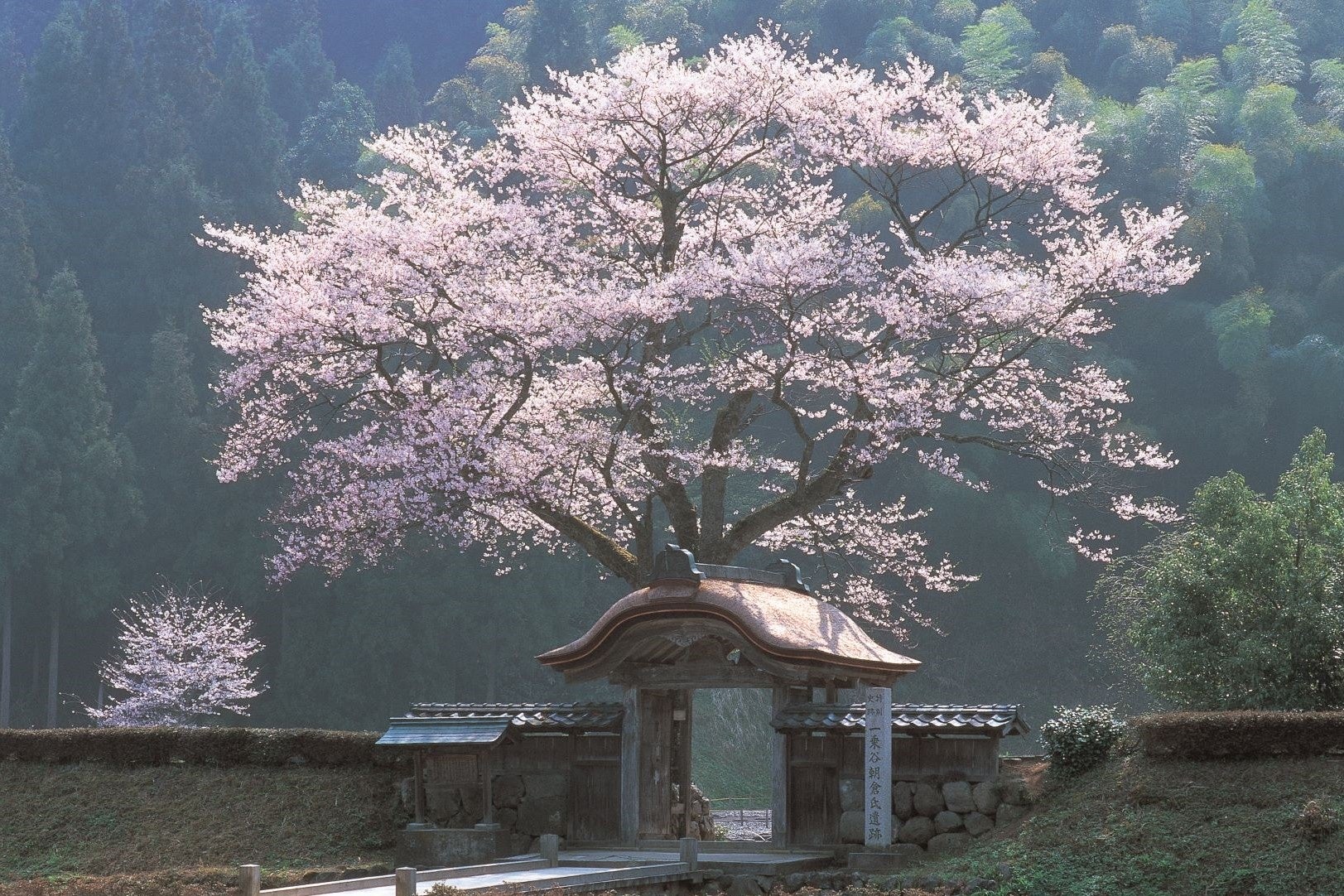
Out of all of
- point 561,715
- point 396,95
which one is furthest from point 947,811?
point 396,95

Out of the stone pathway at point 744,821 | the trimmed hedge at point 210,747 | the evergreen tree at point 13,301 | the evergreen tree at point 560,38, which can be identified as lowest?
the stone pathway at point 744,821

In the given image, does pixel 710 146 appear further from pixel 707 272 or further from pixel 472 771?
pixel 472 771

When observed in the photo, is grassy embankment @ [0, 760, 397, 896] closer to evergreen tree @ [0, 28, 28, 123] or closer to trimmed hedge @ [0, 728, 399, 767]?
trimmed hedge @ [0, 728, 399, 767]

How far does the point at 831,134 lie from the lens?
63.2 feet

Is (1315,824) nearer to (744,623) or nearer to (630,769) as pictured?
(744,623)

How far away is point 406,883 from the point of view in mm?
10773

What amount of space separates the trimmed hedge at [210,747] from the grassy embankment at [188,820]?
0.42 feet

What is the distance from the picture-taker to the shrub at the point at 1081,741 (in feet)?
47.3

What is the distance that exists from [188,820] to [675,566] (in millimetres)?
6035

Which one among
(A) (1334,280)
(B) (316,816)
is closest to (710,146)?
(B) (316,816)

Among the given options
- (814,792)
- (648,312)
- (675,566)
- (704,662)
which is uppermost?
(648,312)

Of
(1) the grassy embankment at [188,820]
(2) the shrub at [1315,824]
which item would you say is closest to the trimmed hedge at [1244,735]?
(2) the shrub at [1315,824]

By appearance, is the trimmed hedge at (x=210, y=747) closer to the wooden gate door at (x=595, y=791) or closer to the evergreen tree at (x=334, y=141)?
the wooden gate door at (x=595, y=791)

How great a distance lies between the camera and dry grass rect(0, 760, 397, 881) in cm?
1529
